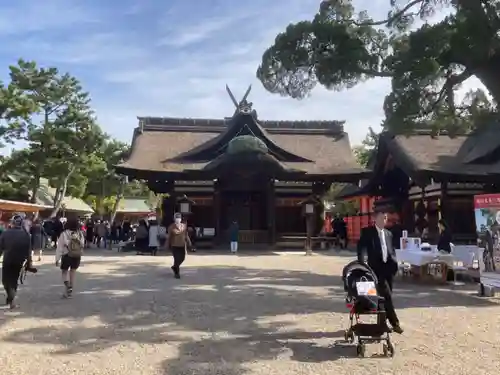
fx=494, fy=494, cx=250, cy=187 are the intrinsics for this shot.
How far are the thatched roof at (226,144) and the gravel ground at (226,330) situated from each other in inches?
505

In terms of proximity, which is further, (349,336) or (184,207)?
(184,207)

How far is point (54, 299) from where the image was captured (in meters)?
8.99

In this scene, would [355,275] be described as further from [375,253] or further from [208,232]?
[208,232]

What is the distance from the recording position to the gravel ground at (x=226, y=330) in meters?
5.14

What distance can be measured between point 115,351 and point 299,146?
22.7 meters

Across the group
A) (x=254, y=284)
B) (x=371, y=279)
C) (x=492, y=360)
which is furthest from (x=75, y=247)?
(x=492, y=360)

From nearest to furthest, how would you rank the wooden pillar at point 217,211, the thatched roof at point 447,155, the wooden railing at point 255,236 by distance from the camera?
the thatched roof at point 447,155 < the wooden pillar at point 217,211 < the wooden railing at point 255,236

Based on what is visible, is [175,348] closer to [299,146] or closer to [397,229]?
[397,229]

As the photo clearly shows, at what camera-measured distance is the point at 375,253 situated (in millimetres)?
6246

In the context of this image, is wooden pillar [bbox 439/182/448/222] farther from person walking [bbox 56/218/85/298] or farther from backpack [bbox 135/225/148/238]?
person walking [bbox 56/218/85/298]

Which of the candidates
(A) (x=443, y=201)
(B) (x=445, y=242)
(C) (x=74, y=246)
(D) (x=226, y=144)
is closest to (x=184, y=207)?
(D) (x=226, y=144)

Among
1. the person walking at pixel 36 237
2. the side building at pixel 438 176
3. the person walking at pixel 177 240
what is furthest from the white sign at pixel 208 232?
the person walking at pixel 177 240

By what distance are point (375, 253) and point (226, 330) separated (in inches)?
88.9

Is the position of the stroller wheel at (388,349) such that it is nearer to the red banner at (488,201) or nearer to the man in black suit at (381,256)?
the man in black suit at (381,256)
